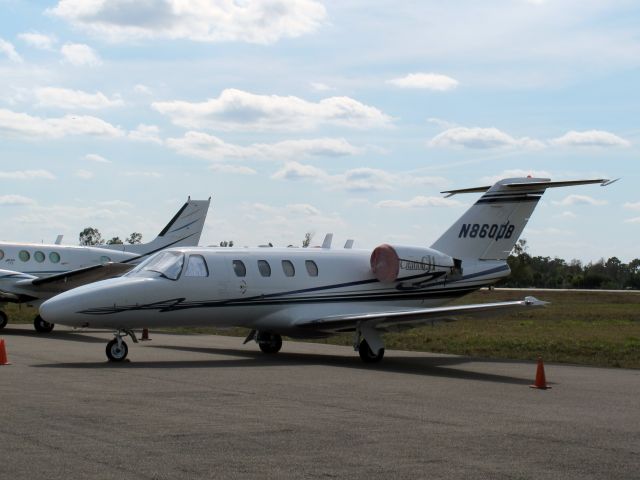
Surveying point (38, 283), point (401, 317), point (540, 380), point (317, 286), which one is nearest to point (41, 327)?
point (38, 283)

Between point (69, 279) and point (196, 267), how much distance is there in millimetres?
12410

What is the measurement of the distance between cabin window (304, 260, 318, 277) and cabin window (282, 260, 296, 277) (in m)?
0.38

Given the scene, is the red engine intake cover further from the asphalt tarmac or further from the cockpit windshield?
the cockpit windshield

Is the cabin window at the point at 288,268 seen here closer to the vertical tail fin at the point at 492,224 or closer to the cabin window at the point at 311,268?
the cabin window at the point at 311,268

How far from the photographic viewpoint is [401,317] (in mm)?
20359

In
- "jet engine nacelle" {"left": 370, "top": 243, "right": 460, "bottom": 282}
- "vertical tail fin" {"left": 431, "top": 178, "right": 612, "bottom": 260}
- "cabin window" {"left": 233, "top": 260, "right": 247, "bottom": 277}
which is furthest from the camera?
"vertical tail fin" {"left": 431, "top": 178, "right": 612, "bottom": 260}

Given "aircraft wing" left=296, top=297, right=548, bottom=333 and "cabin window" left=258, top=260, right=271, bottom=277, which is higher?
"cabin window" left=258, top=260, right=271, bottom=277

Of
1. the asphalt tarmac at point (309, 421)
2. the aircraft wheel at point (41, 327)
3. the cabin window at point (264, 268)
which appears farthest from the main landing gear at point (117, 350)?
the aircraft wheel at point (41, 327)

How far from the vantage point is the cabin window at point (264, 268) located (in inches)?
875

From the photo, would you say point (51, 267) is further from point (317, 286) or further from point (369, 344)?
point (369, 344)

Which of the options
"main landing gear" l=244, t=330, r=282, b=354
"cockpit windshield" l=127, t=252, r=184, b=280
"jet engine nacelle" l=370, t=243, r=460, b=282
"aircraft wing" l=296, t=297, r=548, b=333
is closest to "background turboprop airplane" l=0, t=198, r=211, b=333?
"main landing gear" l=244, t=330, r=282, b=354

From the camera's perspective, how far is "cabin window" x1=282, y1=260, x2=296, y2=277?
22609 millimetres

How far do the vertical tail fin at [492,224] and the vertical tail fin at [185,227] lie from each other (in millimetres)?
19154

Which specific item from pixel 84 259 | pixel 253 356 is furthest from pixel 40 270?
pixel 253 356
